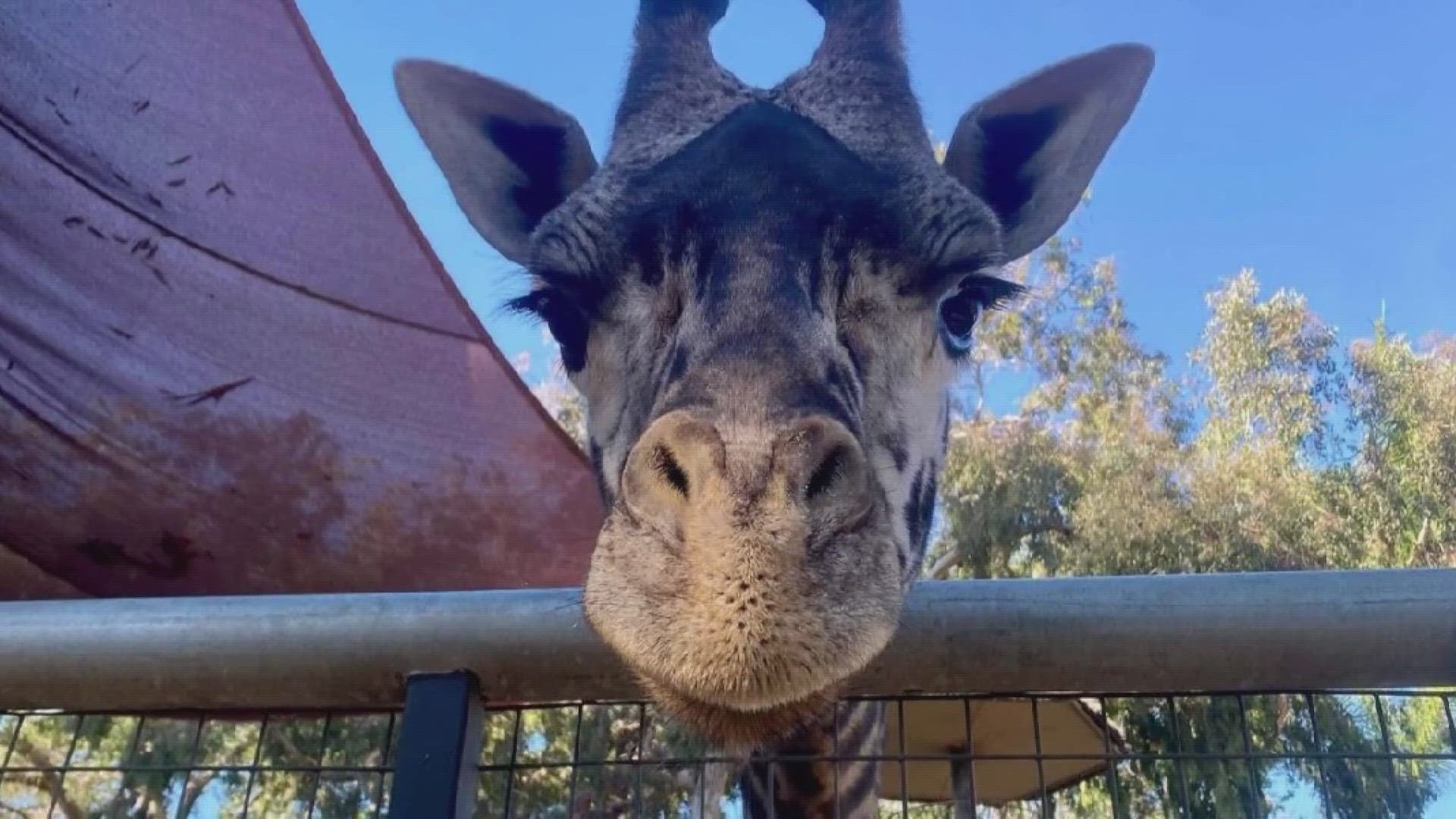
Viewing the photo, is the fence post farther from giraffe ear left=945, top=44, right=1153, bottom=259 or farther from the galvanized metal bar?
giraffe ear left=945, top=44, right=1153, bottom=259

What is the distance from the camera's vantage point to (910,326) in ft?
10.2

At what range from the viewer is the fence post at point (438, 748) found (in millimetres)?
1937

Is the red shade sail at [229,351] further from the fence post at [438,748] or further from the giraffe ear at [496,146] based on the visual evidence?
the fence post at [438,748]

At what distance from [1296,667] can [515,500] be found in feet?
10.9

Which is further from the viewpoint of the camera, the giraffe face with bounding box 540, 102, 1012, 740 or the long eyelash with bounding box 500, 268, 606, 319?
the long eyelash with bounding box 500, 268, 606, 319

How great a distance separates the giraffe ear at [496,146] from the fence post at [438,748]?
228cm

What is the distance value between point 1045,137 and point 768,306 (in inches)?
75.2

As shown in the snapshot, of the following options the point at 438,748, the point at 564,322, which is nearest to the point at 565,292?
the point at 564,322

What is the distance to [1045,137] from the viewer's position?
398cm

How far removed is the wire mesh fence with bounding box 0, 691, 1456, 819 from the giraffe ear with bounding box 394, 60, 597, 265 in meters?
1.80

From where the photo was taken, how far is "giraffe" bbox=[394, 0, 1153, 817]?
1.91 m

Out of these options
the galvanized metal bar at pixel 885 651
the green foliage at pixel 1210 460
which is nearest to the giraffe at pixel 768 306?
the galvanized metal bar at pixel 885 651

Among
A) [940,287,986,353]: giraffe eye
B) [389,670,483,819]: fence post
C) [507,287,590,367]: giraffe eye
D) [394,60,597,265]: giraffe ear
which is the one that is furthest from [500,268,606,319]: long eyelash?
[389,670,483,819]: fence post

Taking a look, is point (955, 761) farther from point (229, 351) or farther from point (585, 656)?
point (229, 351)
